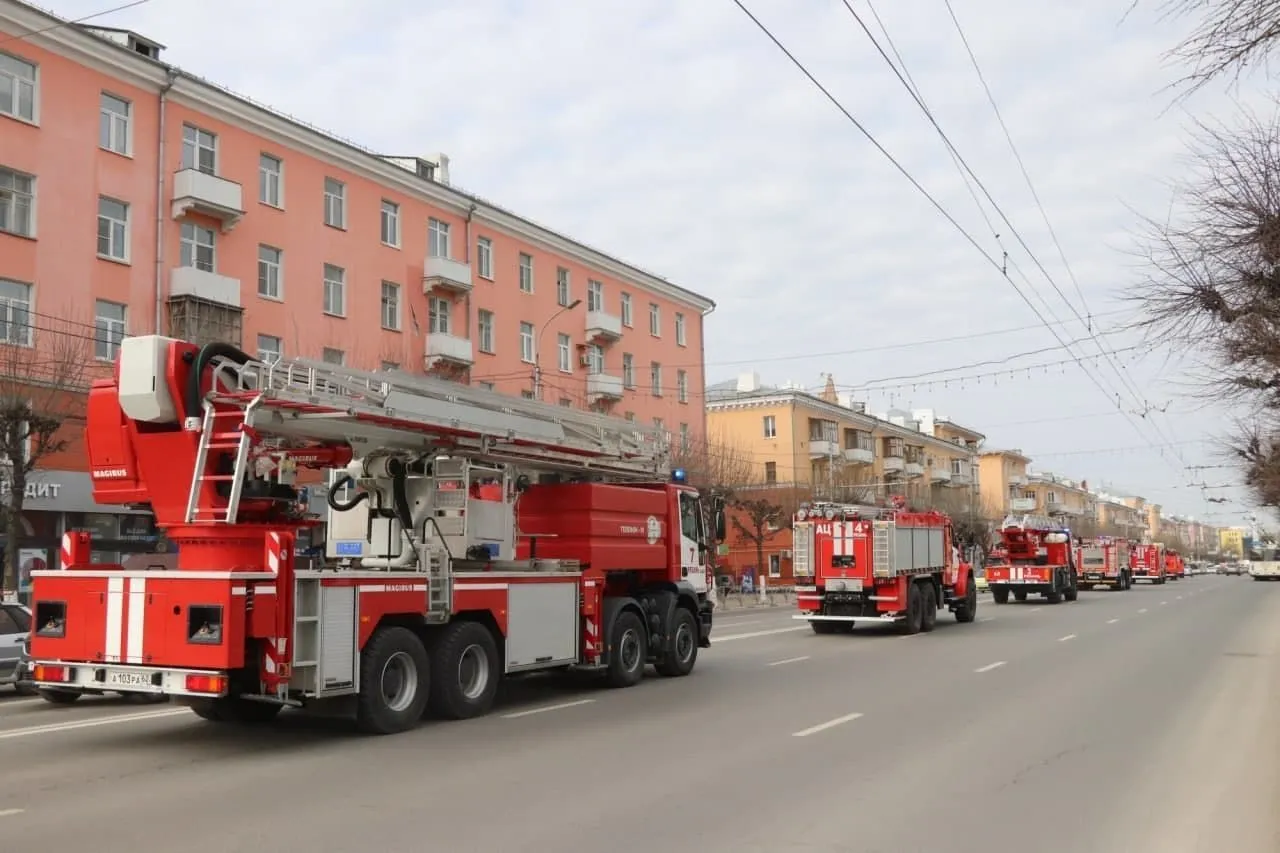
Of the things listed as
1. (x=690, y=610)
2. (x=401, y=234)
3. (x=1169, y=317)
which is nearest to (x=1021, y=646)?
(x=690, y=610)

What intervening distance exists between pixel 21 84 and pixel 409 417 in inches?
828

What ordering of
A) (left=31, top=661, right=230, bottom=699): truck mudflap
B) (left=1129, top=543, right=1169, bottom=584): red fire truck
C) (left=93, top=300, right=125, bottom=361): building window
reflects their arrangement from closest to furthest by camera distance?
(left=31, top=661, right=230, bottom=699): truck mudflap, (left=93, top=300, right=125, bottom=361): building window, (left=1129, top=543, right=1169, bottom=584): red fire truck

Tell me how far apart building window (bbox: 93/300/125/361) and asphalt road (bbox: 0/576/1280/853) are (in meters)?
15.3

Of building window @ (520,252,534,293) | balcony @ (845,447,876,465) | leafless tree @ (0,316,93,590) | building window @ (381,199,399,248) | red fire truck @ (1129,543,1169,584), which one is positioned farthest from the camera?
balcony @ (845,447,876,465)

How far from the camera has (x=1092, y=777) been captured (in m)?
8.80

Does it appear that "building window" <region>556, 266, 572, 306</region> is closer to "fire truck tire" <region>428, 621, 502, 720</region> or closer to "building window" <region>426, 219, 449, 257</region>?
"building window" <region>426, 219, 449, 257</region>

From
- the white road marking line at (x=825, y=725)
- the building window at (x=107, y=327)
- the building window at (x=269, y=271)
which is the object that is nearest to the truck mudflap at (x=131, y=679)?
the white road marking line at (x=825, y=725)

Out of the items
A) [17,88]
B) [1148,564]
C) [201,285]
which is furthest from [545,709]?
[1148,564]

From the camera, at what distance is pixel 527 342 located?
43938 millimetres

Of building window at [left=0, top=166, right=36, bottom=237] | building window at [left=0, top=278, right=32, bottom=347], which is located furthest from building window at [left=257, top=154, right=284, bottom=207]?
building window at [left=0, top=278, right=32, bottom=347]

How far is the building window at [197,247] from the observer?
29.9 metres

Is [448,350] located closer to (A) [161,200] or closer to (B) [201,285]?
(B) [201,285]

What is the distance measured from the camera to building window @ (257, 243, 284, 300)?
1269 inches

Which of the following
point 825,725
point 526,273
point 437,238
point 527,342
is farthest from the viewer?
point 526,273
